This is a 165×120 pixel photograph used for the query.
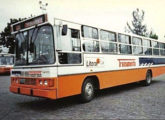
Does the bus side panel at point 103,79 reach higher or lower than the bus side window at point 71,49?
lower

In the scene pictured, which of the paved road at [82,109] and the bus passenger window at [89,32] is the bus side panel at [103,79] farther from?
the bus passenger window at [89,32]

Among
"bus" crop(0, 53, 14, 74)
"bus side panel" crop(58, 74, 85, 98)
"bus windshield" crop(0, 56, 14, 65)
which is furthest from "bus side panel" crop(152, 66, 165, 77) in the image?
"bus windshield" crop(0, 56, 14, 65)

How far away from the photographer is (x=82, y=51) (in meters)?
8.24

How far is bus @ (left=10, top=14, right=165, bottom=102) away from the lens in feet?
23.4

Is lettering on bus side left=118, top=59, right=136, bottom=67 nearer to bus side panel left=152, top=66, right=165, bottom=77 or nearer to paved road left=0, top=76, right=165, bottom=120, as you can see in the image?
paved road left=0, top=76, right=165, bottom=120

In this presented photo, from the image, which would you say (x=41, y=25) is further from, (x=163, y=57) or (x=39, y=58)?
(x=163, y=57)

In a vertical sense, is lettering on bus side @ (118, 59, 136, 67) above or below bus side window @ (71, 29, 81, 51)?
below

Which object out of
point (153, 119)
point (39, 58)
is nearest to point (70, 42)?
point (39, 58)

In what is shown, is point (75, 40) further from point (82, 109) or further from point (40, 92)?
point (82, 109)

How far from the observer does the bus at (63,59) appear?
23.4 ft

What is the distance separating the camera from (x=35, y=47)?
25.0 feet

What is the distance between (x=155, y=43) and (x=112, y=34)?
5729mm

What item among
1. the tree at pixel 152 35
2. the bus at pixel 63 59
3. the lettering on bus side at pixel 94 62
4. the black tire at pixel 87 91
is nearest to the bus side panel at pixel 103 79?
the bus at pixel 63 59

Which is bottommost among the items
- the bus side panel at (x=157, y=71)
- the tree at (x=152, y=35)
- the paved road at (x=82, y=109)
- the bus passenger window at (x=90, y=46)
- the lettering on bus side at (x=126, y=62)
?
the paved road at (x=82, y=109)
